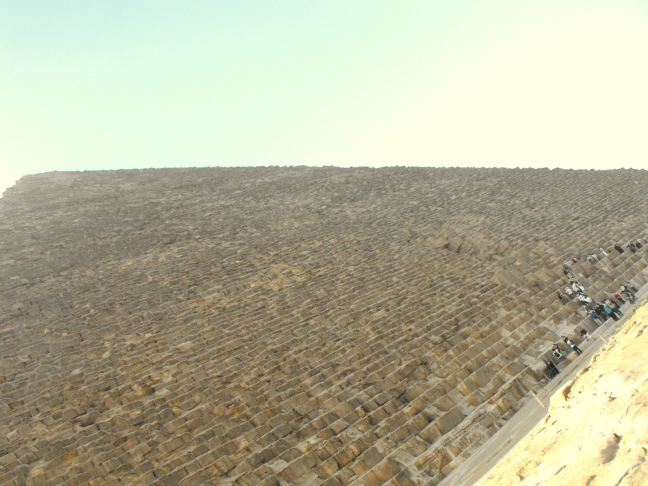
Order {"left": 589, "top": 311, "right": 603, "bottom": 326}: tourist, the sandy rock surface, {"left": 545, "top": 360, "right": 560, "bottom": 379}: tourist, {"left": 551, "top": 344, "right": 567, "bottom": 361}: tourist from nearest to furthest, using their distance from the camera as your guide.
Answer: the sandy rock surface
{"left": 545, "top": 360, "right": 560, "bottom": 379}: tourist
{"left": 551, "top": 344, "right": 567, "bottom": 361}: tourist
{"left": 589, "top": 311, "right": 603, "bottom": 326}: tourist

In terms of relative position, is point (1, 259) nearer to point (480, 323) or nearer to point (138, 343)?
point (138, 343)

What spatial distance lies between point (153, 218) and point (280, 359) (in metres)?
8.10

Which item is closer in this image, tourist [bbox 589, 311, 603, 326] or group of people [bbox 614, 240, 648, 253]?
tourist [bbox 589, 311, 603, 326]

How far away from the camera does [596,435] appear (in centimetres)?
325

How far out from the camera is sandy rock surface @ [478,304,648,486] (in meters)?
2.80

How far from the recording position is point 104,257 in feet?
35.0

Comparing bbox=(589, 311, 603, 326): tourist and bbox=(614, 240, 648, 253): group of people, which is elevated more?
bbox=(614, 240, 648, 253): group of people

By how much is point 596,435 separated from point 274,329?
17.1 ft

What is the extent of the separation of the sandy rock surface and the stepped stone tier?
156 centimetres

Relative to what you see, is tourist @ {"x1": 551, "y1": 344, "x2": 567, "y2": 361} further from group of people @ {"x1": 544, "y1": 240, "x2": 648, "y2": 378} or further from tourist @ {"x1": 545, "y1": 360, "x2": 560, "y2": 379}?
tourist @ {"x1": 545, "y1": 360, "x2": 560, "y2": 379}

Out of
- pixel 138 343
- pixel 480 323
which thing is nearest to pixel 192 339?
pixel 138 343

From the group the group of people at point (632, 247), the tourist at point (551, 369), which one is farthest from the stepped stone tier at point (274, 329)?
the group of people at point (632, 247)

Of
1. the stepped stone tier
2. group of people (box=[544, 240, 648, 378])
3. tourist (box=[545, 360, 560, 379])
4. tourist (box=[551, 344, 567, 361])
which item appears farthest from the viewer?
group of people (box=[544, 240, 648, 378])

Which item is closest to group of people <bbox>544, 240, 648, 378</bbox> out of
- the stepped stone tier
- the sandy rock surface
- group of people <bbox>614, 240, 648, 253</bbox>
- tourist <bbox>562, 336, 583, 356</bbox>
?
tourist <bbox>562, 336, 583, 356</bbox>
